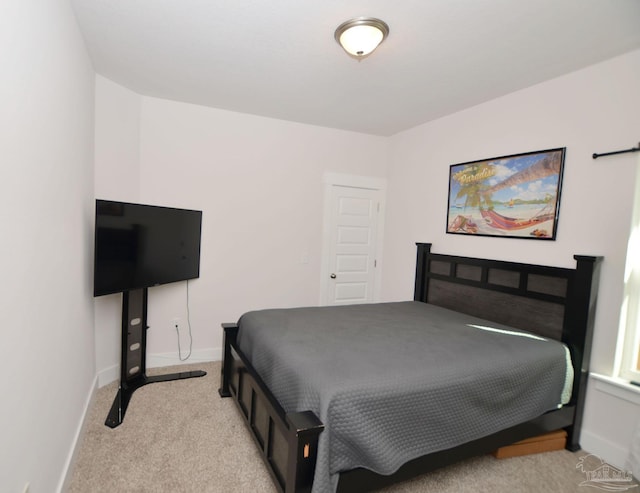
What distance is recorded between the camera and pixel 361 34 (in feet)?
6.33

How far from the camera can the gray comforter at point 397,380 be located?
4.99 feet

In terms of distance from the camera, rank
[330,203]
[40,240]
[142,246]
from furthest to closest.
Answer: [330,203] → [142,246] → [40,240]

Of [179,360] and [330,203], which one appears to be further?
[330,203]

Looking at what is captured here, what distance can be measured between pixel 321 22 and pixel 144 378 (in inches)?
121

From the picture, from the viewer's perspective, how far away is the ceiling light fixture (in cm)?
189

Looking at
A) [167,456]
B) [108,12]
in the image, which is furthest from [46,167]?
[167,456]

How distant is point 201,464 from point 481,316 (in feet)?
8.08

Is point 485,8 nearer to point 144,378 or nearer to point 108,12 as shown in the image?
point 108,12

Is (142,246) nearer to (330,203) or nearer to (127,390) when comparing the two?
(127,390)

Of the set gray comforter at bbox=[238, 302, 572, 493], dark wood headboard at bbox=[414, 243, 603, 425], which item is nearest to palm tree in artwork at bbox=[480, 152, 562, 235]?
dark wood headboard at bbox=[414, 243, 603, 425]

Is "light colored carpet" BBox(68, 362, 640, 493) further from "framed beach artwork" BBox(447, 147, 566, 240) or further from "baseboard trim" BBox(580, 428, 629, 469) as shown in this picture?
"framed beach artwork" BBox(447, 147, 566, 240)

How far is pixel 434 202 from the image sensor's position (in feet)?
11.8

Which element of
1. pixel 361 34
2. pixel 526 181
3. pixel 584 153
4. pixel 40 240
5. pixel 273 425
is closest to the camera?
pixel 40 240

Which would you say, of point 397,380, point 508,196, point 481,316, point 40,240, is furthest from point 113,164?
point 481,316
